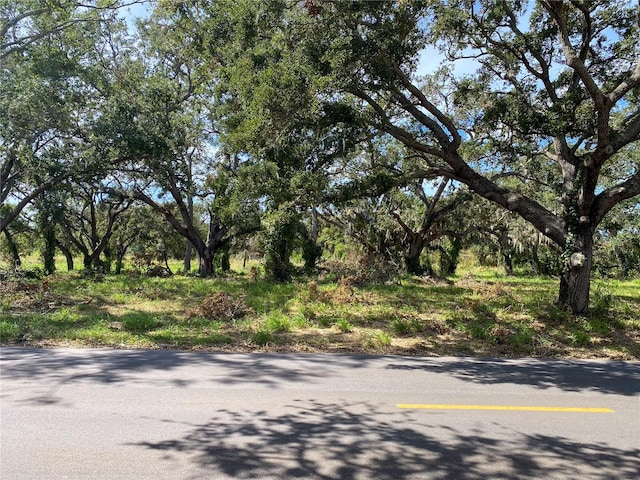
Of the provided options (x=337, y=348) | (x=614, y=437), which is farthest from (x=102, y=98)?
(x=614, y=437)

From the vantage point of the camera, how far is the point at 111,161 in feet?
57.8

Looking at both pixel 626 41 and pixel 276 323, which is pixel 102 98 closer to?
pixel 276 323

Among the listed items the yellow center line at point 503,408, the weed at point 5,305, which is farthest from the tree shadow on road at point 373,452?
the weed at point 5,305

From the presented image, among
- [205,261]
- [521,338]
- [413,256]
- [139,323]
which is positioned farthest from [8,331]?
[413,256]

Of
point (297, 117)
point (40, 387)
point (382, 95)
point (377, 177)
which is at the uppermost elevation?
point (382, 95)

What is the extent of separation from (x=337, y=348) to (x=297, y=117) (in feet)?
16.0

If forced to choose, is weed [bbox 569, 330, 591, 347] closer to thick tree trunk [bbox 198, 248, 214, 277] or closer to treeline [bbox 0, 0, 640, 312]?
treeline [bbox 0, 0, 640, 312]

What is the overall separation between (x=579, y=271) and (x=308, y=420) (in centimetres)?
1002

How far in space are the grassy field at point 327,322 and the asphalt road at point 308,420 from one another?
5.55 ft

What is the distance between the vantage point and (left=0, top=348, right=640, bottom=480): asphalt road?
360cm

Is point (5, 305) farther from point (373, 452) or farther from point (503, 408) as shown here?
point (503, 408)

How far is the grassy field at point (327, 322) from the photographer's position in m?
8.87

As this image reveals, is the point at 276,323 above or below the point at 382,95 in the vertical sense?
below

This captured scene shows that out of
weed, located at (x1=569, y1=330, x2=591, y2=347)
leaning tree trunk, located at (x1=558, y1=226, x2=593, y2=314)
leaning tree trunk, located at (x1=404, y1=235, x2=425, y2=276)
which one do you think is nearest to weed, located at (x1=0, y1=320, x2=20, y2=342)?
Result: weed, located at (x1=569, y1=330, x2=591, y2=347)
